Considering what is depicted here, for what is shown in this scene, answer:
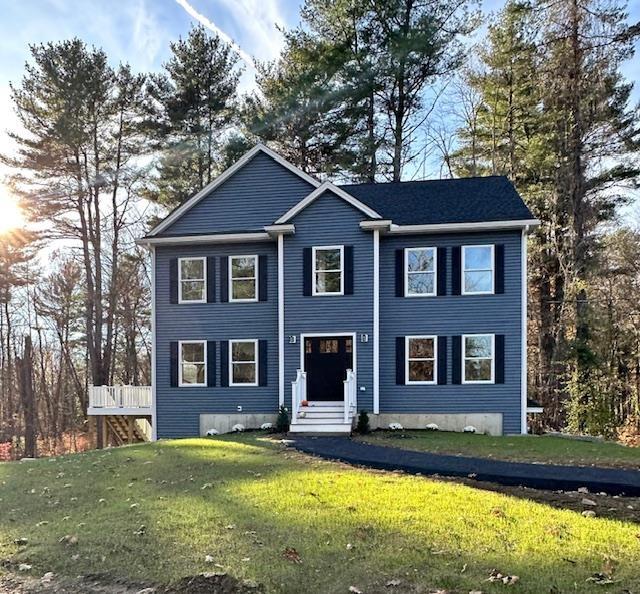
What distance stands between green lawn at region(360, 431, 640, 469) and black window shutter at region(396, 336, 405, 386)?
4.73 ft

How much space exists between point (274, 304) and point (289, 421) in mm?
3224

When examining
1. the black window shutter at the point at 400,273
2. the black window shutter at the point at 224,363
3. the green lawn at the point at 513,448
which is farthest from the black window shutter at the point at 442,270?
the black window shutter at the point at 224,363

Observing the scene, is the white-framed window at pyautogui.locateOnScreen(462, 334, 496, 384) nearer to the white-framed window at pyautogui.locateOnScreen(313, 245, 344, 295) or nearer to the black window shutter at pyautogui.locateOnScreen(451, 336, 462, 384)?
the black window shutter at pyautogui.locateOnScreen(451, 336, 462, 384)

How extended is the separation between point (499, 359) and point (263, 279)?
668 cm

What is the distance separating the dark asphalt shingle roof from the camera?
13.6m

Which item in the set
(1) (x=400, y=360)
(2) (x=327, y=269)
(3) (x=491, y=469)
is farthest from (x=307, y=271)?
(3) (x=491, y=469)

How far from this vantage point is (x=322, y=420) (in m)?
12.5

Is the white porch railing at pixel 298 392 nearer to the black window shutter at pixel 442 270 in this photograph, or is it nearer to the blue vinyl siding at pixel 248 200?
the black window shutter at pixel 442 270

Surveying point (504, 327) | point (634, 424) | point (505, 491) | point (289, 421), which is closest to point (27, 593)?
point (505, 491)

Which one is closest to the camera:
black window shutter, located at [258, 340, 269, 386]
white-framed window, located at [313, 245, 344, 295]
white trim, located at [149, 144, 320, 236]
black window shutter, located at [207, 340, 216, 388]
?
white-framed window, located at [313, 245, 344, 295]

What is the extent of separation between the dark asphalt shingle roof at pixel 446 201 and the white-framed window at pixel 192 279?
5.30m

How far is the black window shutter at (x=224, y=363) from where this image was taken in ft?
46.6

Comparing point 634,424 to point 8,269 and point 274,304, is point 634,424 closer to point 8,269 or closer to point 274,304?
point 274,304

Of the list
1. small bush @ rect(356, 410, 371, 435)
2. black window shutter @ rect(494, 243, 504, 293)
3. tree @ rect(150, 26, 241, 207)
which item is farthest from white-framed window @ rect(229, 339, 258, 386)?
tree @ rect(150, 26, 241, 207)
